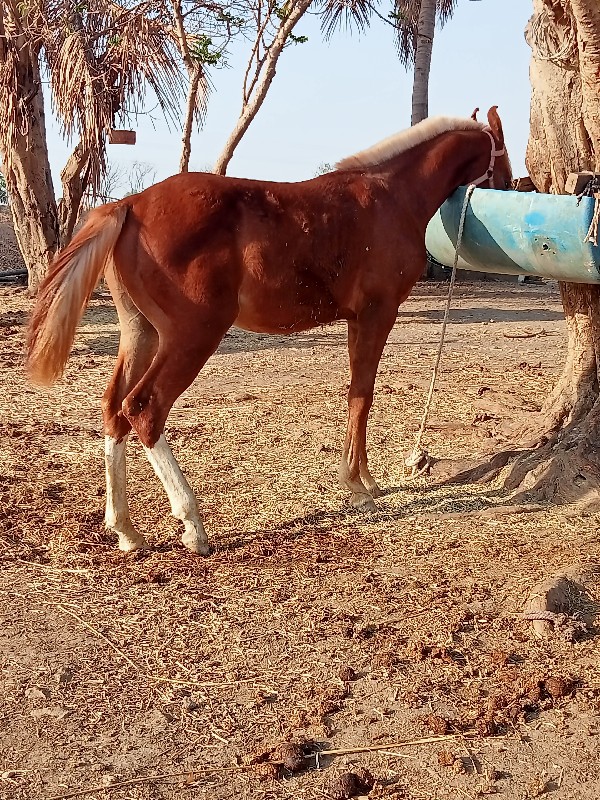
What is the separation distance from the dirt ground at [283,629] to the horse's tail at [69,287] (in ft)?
3.29

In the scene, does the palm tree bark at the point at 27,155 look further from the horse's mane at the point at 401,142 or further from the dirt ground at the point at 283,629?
the horse's mane at the point at 401,142

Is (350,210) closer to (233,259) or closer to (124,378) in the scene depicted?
(233,259)

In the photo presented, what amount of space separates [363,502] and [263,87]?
6.60 meters

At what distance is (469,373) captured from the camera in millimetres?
8797

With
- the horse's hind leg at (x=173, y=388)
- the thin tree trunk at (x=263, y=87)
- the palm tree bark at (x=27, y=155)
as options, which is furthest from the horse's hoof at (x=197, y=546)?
the palm tree bark at (x=27, y=155)

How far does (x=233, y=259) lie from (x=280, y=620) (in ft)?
5.96

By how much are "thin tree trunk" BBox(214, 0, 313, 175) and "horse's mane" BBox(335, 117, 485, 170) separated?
17.3 feet

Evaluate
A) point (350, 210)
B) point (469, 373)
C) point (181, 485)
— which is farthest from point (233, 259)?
point (469, 373)

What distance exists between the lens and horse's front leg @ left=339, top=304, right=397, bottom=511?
16.7ft

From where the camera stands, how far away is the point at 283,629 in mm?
3715

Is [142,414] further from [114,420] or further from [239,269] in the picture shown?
[239,269]

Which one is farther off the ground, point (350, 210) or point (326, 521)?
point (350, 210)

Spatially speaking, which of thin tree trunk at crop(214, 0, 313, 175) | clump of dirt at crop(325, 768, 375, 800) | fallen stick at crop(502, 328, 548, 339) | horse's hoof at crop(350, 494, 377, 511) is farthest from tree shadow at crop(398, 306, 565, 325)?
clump of dirt at crop(325, 768, 375, 800)

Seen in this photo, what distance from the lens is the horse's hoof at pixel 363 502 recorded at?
16.8 ft
